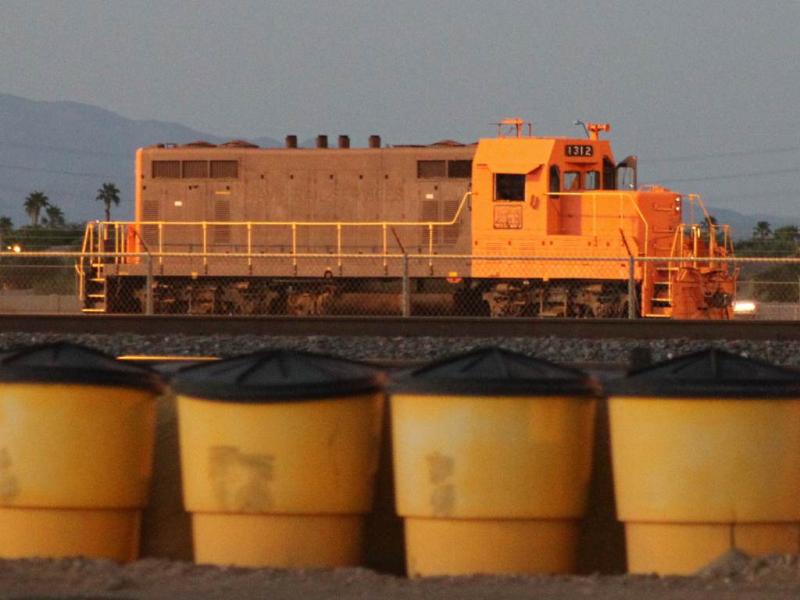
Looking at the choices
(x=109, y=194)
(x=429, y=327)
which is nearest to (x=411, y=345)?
(x=429, y=327)

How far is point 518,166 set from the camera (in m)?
22.5

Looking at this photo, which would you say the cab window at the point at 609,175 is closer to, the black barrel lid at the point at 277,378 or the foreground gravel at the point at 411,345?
the foreground gravel at the point at 411,345

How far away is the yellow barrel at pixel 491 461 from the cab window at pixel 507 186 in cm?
1649

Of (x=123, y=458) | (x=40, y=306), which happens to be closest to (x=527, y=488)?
(x=123, y=458)

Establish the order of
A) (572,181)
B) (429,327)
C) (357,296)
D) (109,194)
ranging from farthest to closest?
1. (109,194)
2. (357,296)
3. (572,181)
4. (429,327)

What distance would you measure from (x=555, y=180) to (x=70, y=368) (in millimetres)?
17005

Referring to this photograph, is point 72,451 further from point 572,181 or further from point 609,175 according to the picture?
point 609,175

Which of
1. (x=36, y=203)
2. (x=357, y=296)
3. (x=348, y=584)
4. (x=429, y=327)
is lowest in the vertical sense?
(x=348, y=584)

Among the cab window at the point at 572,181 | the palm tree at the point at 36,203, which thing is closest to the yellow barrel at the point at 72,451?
the cab window at the point at 572,181

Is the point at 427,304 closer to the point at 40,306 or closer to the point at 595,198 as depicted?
the point at 595,198

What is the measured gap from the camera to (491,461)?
609 cm

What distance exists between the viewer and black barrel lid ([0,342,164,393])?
6254 millimetres

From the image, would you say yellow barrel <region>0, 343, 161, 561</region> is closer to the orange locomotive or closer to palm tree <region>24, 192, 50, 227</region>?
the orange locomotive

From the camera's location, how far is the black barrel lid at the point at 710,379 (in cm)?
605
